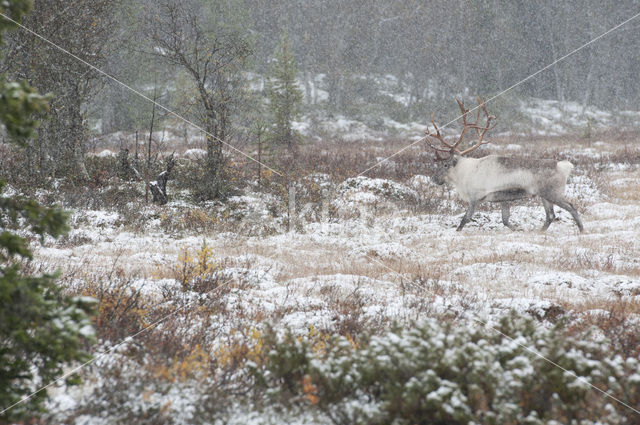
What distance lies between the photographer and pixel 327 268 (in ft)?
21.8

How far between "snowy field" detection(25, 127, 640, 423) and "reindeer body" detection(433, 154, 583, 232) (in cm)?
77

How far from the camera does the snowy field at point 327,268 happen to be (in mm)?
3371

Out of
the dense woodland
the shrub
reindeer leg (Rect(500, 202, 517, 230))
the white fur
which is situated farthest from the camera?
the dense woodland

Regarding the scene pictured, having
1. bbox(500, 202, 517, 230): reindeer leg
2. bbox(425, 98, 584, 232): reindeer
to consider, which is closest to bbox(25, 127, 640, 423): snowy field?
bbox(500, 202, 517, 230): reindeer leg

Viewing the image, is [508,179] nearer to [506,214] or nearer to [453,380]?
[506,214]

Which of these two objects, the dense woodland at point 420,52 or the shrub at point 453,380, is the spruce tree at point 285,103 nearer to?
the dense woodland at point 420,52

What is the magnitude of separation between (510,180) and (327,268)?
5028 mm

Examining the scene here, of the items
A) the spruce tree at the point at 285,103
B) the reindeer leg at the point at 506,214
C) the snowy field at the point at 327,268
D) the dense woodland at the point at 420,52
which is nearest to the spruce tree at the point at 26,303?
the snowy field at the point at 327,268

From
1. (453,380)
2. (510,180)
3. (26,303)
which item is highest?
(510,180)

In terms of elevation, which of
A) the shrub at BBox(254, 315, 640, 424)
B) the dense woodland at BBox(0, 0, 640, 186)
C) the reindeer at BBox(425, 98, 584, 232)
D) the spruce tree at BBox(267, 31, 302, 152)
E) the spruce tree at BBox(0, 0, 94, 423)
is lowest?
the shrub at BBox(254, 315, 640, 424)

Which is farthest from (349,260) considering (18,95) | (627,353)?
(18,95)

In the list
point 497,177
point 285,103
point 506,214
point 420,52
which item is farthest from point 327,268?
point 420,52

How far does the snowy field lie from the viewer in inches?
133

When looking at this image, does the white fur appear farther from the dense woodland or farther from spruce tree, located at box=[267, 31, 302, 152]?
the dense woodland
